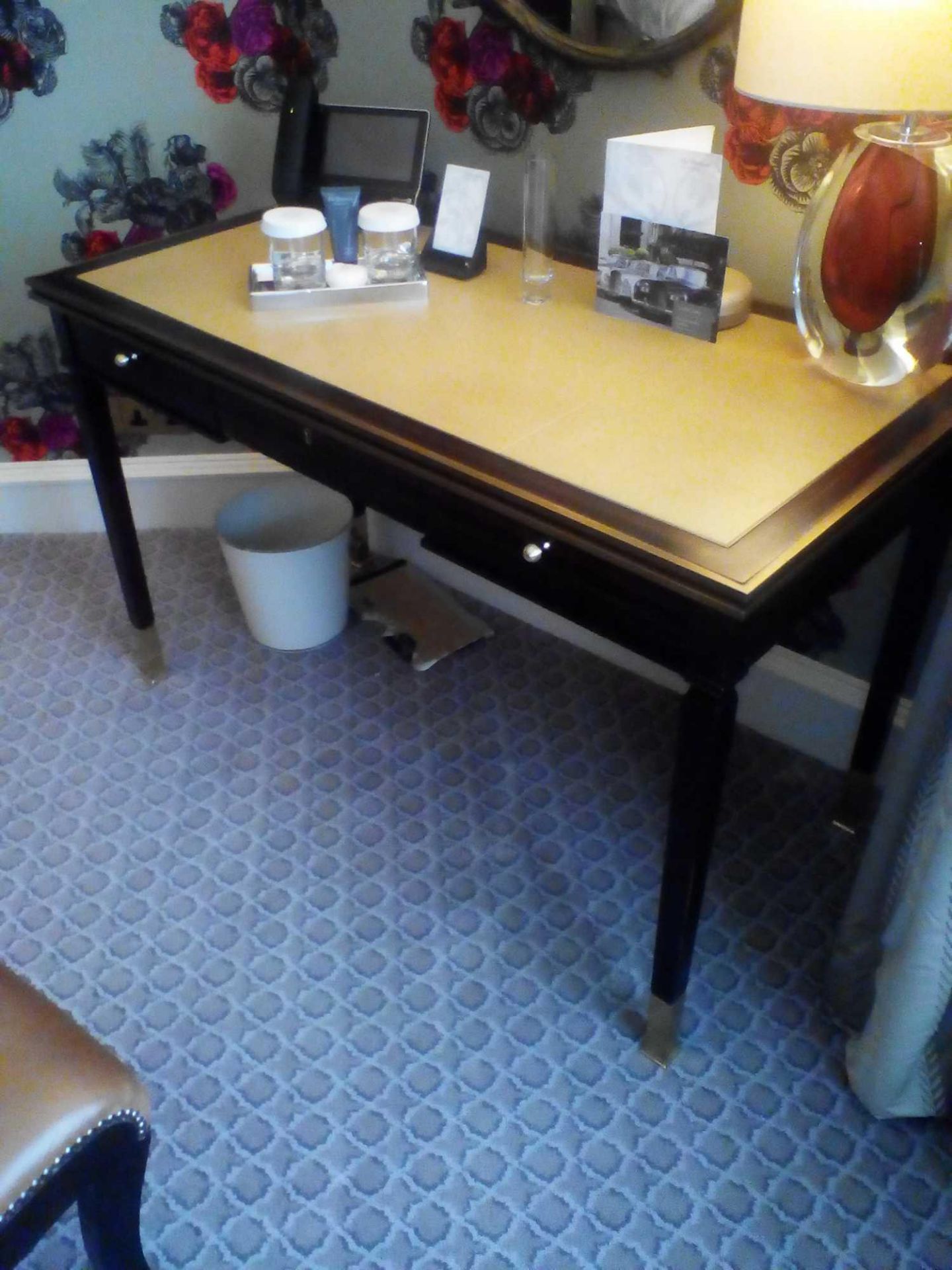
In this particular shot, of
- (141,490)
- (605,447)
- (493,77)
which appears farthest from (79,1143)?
(141,490)

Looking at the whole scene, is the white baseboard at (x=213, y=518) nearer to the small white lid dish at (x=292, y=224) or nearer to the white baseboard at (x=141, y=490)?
the white baseboard at (x=141, y=490)

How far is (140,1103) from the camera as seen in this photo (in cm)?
97

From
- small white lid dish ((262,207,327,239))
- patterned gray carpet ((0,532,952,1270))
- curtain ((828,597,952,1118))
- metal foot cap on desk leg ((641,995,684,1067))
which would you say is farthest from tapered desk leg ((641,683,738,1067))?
small white lid dish ((262,207,327,239))

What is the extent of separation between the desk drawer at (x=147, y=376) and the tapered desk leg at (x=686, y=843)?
2.57ft

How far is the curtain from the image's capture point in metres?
1.18

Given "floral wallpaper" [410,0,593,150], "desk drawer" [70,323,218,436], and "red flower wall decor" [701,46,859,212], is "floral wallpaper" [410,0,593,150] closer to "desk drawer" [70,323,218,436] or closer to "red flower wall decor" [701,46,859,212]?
"red flower wall decor" [701,46,859,212]

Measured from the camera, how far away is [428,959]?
1571 mm

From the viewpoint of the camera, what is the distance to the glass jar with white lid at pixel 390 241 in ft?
4.90

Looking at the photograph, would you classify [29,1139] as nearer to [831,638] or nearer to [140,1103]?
[140,1103]

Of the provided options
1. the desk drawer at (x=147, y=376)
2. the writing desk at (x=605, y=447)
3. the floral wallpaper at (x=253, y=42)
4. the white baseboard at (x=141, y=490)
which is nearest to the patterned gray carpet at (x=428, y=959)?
the writing desk at (x=605, y=447)

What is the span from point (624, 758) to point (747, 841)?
264mm

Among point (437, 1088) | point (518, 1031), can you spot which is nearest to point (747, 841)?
point (518, 1031)

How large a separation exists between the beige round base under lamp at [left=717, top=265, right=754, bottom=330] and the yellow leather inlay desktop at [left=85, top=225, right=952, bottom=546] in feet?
0.05

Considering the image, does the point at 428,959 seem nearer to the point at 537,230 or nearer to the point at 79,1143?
the point at 79,1143
